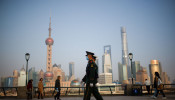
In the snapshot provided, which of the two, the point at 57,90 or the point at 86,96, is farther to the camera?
the point at 57,90

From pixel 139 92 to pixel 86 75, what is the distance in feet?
31.8

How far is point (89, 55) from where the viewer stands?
6.71 metres

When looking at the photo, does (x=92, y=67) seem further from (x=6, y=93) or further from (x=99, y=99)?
(x=6, y=93)

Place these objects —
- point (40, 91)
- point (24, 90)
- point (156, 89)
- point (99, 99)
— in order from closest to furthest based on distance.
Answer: point (99, 99) < point (156, 89) < point (40, 91) < point (24, 90)

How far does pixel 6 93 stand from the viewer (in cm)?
1558

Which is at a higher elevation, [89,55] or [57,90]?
[89,55]

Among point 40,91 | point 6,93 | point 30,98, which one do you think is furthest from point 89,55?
point 6,93

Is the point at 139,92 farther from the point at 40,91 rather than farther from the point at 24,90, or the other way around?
the point at 24,90

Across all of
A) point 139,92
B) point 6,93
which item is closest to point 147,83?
point 139,92

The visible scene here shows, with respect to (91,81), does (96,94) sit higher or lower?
lower

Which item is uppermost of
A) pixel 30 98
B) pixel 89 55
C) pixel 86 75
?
pixel 89 55

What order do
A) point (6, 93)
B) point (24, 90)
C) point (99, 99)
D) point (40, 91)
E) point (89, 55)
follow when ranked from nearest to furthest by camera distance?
1. point (99, 99)
2. point (89, 55)
3. point (40, 91)
4. point (24, 90)
5. point (6, 93)

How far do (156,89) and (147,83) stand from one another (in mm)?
5218

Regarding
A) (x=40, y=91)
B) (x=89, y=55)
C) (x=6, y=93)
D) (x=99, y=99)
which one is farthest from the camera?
(x=6, y=93)
